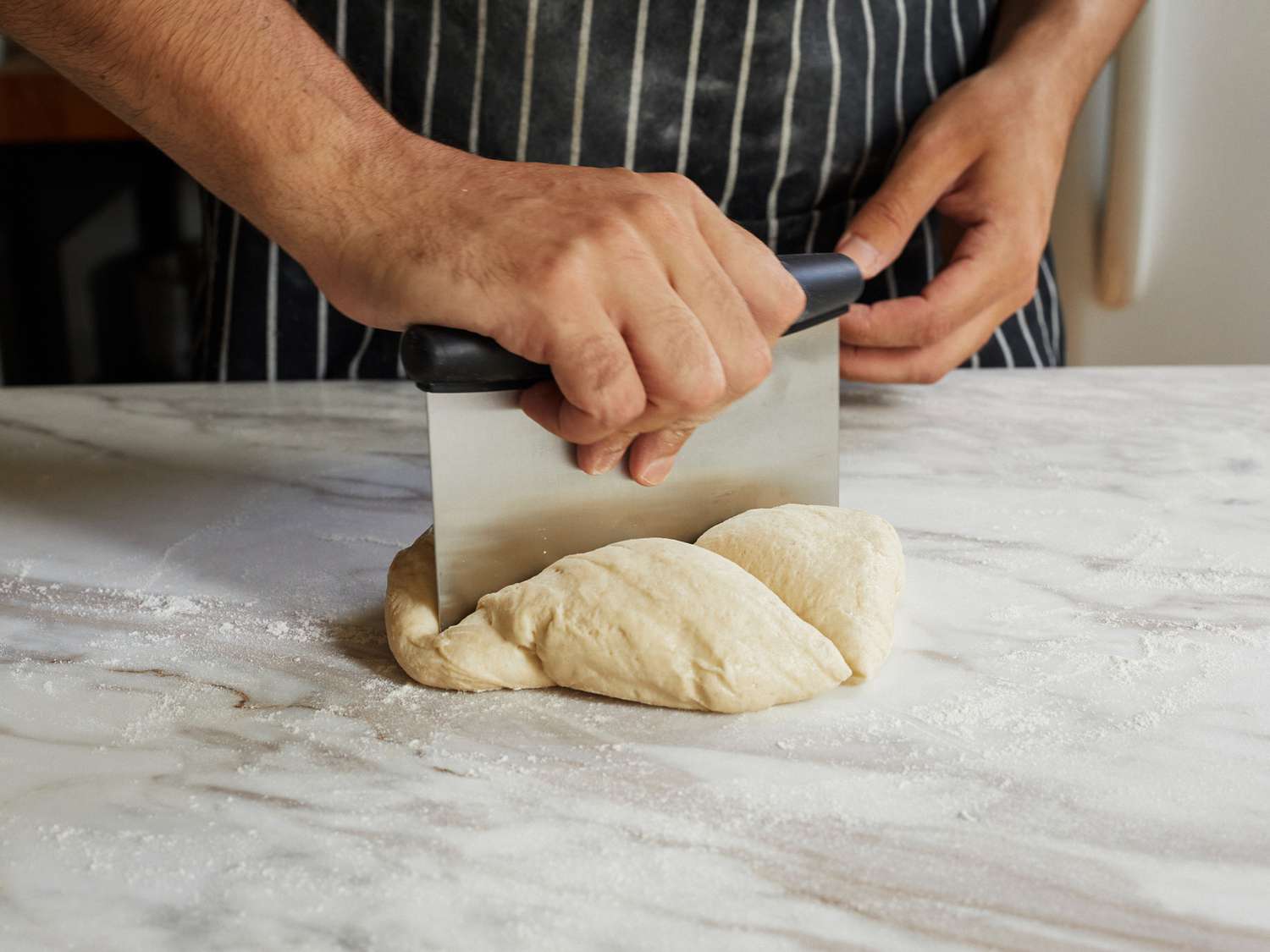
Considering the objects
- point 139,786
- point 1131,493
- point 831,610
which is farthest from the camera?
point 1131,493

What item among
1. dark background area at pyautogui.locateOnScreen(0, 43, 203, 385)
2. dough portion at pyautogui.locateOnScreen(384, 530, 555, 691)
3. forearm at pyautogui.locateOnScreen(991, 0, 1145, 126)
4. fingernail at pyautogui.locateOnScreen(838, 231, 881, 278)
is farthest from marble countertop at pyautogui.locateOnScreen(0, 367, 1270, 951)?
dark background area at pyautogui.locateOnScreen(0, 43, 203, 385)

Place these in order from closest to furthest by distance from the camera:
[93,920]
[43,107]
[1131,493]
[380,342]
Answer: [93,920]
[1131,493]
[380,342]
[43,107]

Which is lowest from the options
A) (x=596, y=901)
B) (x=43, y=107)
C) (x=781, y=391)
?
(x=596, y=901)

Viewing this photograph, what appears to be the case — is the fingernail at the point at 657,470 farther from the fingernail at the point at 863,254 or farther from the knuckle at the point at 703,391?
the fingernail at the point at 863,254

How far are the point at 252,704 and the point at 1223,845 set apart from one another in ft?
1.74

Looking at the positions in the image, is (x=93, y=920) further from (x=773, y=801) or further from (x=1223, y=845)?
(x=1223, y=845)

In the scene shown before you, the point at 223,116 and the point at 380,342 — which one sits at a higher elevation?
the point at 223,116

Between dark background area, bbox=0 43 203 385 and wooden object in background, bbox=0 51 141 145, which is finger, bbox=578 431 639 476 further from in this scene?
dark background area, bbox=0 43 203 385

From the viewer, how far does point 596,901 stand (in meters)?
0.55

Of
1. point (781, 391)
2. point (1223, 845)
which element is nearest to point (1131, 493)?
point (781, 391)

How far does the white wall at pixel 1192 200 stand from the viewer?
182 cm

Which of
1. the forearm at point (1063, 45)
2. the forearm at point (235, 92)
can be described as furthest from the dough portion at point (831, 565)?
the forearm at point (1063, 45)

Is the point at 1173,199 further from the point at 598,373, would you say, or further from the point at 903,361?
the point at 598,373

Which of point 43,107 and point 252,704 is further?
point 43,107
